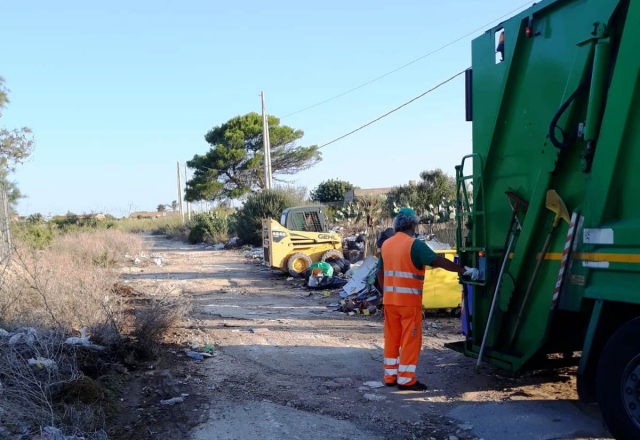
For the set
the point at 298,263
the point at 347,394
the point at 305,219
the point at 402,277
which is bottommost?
the point at 347,394

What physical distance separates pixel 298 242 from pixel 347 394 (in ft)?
34.7

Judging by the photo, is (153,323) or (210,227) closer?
(153,323)

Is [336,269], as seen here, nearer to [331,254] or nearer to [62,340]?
[331,254]

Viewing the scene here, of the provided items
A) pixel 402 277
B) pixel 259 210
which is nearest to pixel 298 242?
pixel 402 277

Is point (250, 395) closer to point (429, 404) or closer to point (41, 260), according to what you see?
point (429, 404)

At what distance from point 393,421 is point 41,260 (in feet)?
19.6

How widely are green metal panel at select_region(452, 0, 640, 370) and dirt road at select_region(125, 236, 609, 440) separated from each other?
0.48 metres

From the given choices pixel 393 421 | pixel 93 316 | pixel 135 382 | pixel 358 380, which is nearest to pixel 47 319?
pixel 93 316

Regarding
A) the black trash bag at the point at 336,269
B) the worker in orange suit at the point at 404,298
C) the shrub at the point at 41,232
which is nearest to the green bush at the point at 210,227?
the shrub at the point at 41,232

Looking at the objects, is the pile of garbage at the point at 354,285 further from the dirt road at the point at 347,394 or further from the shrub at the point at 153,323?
the shrub at the point at 153,323

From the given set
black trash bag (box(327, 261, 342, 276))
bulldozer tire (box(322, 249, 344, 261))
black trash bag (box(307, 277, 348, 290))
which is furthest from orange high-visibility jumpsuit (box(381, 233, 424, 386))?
bulldozer tire (box(322, 249, 344, 261))

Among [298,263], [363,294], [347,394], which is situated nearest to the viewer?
[347,394]

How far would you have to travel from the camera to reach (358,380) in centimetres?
559

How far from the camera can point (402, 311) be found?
17.1 ft
